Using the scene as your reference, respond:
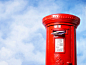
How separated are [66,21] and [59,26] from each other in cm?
18

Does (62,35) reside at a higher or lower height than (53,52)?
higher

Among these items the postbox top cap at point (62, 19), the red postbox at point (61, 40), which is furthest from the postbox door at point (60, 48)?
the postbox top cap at point (62, 19)

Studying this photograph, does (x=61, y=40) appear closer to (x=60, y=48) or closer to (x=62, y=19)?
(x=60, y=48)

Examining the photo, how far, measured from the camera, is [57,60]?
263 cm

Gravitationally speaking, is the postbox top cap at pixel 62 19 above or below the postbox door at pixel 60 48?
above

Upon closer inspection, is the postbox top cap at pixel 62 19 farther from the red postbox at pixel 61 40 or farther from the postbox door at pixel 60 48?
the postbox door at pixel 60 48

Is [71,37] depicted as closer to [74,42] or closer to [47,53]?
[74,42]

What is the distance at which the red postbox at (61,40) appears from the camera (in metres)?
2.64

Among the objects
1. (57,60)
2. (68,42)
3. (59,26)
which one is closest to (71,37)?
(68,42)

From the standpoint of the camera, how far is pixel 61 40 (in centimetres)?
268

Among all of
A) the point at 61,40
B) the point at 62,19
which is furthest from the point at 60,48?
the point at 62,19

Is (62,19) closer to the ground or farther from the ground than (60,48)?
farther from the ground

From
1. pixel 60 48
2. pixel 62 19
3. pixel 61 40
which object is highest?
pixel 62 19

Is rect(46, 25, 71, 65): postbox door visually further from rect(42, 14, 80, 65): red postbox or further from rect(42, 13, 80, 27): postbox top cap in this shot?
rect(42, 13, 80, 27): postbox top cap
